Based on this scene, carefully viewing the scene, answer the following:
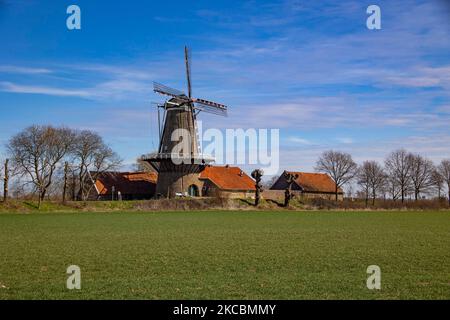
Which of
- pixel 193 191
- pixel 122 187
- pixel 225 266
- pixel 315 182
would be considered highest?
pixel 315 182

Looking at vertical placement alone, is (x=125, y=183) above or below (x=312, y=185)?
below

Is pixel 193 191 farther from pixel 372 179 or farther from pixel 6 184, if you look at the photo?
pixel 372 179

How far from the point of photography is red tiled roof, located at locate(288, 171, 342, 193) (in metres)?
80.2

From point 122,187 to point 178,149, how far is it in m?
12.4

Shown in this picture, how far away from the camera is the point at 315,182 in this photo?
82.2m

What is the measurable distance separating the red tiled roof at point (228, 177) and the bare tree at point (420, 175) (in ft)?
89.4

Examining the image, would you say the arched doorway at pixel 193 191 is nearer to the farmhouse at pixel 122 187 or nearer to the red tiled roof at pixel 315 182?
the farmhouse at pixel 122 187

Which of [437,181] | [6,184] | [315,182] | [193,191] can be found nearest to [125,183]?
[193,191]

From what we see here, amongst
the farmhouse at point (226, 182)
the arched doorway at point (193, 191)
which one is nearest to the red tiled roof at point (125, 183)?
the farmhouse at point (226, 182)

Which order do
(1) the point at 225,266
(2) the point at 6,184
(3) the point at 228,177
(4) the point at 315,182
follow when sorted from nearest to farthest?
1. (1) the point at 225,266
2. (2) the point at 6,184
3. (3) the point at 228,177
4. (4) the point at 315,182

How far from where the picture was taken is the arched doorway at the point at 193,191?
58.0 meters

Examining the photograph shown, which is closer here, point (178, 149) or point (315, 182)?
point (178, 149)

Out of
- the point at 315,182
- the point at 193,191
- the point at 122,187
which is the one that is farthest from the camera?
the point at 315,182
